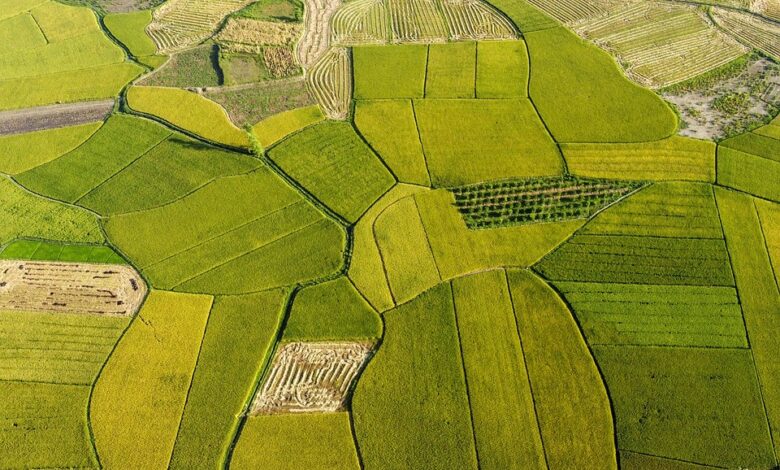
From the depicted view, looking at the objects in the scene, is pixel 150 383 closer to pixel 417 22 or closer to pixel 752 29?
pixel 417 22

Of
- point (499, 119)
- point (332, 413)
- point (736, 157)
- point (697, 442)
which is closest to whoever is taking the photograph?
point (697, 442)

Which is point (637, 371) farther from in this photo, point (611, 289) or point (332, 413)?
point (332, 413)

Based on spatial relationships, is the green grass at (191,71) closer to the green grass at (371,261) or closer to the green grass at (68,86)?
the green grass at (68,86)

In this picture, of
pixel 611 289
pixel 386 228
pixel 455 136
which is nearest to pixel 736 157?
pixel 611 289

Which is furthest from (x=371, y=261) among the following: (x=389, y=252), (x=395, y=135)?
(x=395, y=135)

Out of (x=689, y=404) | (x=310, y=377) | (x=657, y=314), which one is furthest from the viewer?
(x=657, y=314)

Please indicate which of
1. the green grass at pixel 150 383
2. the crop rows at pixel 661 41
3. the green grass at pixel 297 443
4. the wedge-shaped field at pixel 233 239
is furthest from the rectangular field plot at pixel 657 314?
the crop rows at pixel 661 41

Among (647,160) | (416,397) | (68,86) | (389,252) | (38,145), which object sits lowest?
(416,397)

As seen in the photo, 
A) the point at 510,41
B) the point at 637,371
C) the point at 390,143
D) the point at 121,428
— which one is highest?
the point at 510,41
